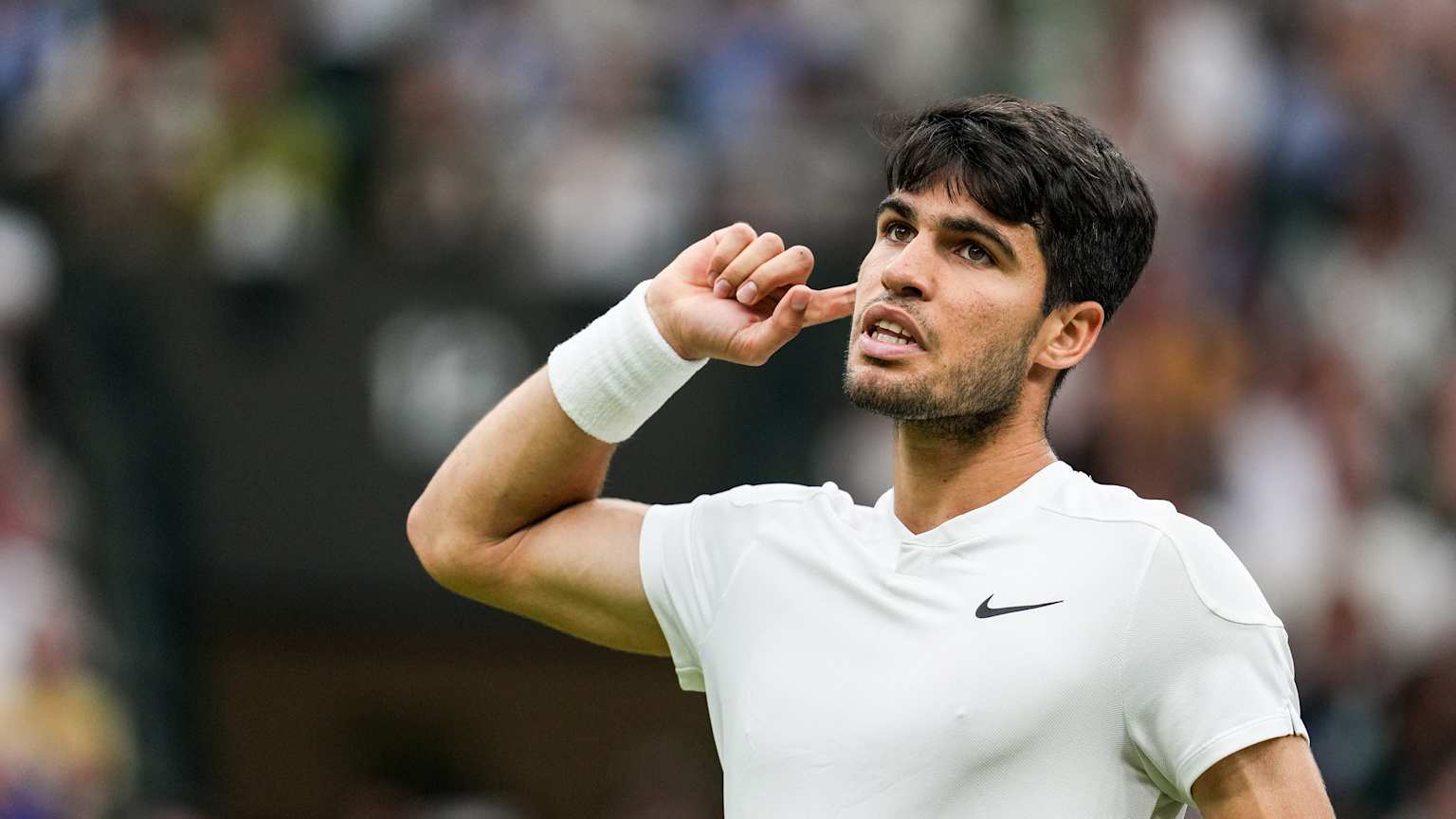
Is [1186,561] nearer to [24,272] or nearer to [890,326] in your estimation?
[890,326]

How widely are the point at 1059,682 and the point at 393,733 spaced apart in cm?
654

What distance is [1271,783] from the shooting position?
10.3 ft

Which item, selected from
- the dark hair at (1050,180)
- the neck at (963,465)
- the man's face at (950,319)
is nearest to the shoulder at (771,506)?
the neck at (963,465)

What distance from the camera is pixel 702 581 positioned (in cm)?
367

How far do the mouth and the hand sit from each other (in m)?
0.18

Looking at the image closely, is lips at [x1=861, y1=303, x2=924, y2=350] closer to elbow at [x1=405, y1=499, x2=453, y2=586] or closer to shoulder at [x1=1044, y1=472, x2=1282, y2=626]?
shoulder at [x1=1044, y1=472, x2=1282, y2=626]

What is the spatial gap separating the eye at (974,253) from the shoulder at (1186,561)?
0.44m

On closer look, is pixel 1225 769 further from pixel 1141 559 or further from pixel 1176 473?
pixel 1176 473

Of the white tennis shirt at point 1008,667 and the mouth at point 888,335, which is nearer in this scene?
the white tennis shirt at point 1008,667

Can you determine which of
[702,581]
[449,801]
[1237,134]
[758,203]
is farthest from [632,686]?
[702,581]

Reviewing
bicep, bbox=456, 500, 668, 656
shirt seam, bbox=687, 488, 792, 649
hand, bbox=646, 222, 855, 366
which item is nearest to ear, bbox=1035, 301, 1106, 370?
hand, bbox=646, 222, 855, 366

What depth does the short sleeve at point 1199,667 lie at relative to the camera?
3.15 m

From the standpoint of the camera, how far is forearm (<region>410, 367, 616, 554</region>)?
3.88m

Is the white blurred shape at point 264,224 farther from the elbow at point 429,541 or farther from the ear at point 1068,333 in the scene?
the ear at point 1068,333
